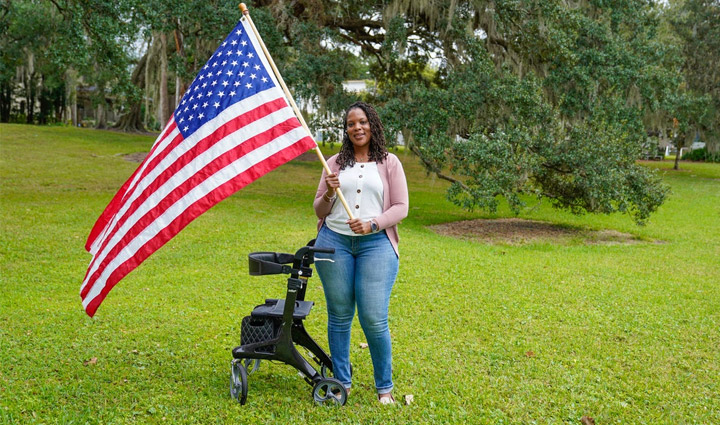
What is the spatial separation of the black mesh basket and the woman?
380 millimetres

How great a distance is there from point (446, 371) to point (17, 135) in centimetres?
2276

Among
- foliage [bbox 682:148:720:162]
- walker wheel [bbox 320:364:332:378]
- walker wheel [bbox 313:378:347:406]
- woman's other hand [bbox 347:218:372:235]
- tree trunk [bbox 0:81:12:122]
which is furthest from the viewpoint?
foliage [bbox 682:148:720:162]

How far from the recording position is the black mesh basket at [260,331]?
3.70 metres

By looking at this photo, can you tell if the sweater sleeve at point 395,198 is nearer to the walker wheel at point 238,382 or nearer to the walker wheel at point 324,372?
the walker wheel at point 324,372

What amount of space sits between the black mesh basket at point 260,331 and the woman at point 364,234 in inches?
15.0

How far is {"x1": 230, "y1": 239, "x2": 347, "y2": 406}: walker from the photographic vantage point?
3.52m

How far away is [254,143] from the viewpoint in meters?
3.54

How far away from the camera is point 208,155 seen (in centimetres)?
355

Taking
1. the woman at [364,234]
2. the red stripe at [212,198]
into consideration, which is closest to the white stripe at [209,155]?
the red stripe at [212,198]

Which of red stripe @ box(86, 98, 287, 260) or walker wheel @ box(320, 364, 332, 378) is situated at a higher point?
red stripe @ box(86, 98, 287, 260)

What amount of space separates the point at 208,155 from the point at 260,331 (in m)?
1.11

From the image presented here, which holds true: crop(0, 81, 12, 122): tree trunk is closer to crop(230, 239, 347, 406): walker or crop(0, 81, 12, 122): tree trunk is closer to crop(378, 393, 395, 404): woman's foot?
crop(230, 239, 347, 406): walker

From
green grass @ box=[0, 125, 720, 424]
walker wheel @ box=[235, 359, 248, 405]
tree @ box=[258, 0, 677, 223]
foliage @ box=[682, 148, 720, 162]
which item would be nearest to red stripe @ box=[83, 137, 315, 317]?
walker wheel @ box=[235, 359, 248, 405]

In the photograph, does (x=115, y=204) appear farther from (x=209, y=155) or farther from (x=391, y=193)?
(x=391, y=193)
